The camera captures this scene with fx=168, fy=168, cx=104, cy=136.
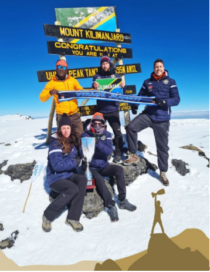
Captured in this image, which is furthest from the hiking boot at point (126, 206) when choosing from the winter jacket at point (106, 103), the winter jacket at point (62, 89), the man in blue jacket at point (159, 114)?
the winter jacket at point (62, 89)

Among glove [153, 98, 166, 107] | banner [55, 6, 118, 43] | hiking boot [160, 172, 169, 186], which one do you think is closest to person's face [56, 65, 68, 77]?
banner [55, 6, 118, 43]

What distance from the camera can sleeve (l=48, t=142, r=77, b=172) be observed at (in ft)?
11.1

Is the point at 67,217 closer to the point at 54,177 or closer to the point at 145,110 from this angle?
the point at 54,177

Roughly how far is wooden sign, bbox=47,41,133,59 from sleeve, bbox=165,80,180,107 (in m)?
2.87

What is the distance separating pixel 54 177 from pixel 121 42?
5661mm

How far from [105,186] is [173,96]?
3.00 metres

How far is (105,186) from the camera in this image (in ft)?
12.0

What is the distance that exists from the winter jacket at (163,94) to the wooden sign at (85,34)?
2801 millimetres

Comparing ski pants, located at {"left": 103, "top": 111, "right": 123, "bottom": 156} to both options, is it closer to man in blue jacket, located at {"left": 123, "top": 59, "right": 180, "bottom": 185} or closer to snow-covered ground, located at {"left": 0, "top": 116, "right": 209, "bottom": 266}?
man in blue jacket, located at {"left": 123, "top": 59, "right": 180, "bottom": 185}

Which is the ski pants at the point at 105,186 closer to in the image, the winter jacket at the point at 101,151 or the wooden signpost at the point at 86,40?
the winter jacket at the point at 101,151

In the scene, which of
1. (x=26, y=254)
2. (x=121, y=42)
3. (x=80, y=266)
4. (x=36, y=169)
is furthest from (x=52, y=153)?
(x=121, y=42)

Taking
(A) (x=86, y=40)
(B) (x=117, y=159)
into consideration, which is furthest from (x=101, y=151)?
(A) (x=86, y=40)

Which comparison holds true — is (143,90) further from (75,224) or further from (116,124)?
(75,224)

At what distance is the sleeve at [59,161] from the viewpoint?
11.1 ft
